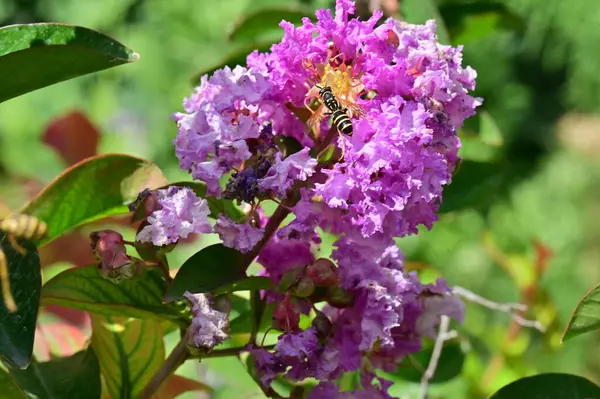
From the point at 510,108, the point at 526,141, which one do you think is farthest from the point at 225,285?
the point at 526,141

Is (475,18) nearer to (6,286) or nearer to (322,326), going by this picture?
(322,326)

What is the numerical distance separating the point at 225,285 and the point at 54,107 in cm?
227

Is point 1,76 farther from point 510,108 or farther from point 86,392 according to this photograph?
point 510,108

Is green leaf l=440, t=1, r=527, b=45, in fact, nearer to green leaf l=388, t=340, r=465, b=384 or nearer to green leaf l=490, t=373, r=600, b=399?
green leaf l=388, t=340, r=465, b=384

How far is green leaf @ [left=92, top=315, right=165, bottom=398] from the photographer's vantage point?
789 mm

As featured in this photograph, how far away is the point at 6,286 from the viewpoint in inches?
22.6

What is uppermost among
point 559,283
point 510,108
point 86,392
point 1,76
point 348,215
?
point 1,76

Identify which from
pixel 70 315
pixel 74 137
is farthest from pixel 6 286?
pixel 74 137

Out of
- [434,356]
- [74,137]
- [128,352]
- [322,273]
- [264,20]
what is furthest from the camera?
[74,137]

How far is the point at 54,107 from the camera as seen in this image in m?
2.74

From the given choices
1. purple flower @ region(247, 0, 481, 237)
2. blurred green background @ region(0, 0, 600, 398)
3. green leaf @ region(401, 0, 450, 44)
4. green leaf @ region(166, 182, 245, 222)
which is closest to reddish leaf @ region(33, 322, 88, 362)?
green leaf @ region(166, 182, 245, 222)

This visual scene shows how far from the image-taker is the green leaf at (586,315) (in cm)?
62

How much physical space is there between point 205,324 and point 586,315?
29cm

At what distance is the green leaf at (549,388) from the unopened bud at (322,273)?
0.58 ft
